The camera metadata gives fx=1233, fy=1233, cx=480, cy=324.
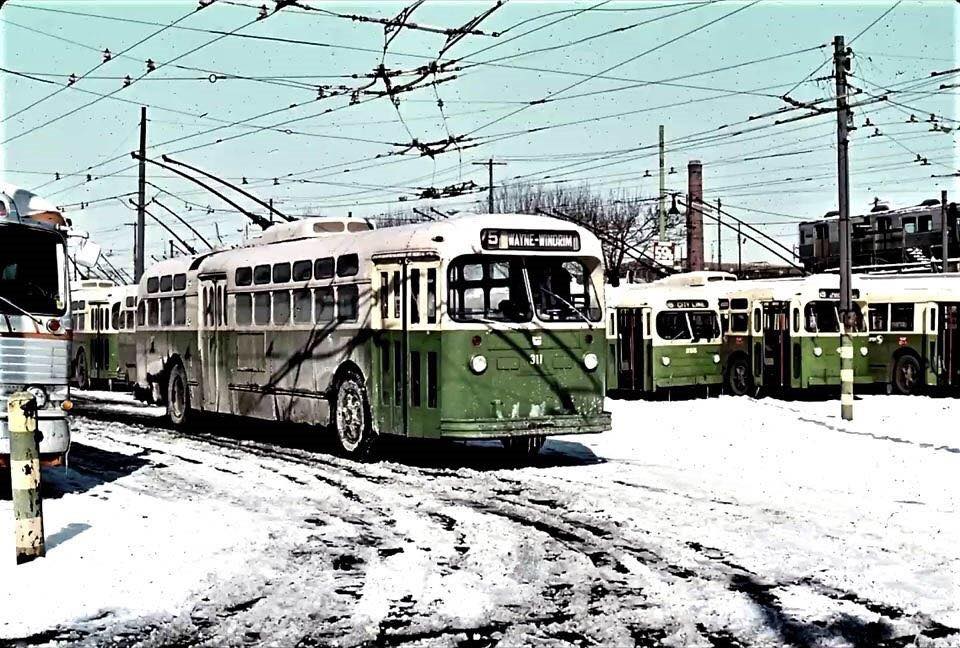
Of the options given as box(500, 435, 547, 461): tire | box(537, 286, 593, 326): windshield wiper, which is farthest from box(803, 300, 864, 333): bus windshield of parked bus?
box(537, 286, 593, 326): windshield wiper

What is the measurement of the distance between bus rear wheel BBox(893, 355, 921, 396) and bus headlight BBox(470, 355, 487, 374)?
17.9m

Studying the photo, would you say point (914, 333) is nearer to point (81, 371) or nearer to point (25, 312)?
point (25, 312)

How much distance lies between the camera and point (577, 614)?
6.92 meters

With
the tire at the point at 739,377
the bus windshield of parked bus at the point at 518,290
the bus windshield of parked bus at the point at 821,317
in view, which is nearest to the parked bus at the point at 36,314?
the bus windshield of parked bus at the point at 518,290

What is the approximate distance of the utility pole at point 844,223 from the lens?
20.8 metres

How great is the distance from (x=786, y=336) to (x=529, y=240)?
51.0ft

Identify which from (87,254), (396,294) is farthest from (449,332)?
(87,254)

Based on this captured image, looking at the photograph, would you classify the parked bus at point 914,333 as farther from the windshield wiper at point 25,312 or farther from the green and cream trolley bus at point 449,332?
the windshield wiper at point 25,312

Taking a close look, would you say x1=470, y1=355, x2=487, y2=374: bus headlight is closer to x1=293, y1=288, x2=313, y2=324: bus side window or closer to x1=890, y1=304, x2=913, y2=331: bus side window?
x1=293, y1=288, x2=313, y2=324: bus side window

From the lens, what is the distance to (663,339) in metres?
28.6

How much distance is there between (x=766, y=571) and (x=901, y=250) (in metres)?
54.1

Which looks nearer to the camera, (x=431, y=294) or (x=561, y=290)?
(x=431, y=294)

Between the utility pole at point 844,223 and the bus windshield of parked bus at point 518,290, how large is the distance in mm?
7559

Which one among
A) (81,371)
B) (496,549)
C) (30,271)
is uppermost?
(30,271)
